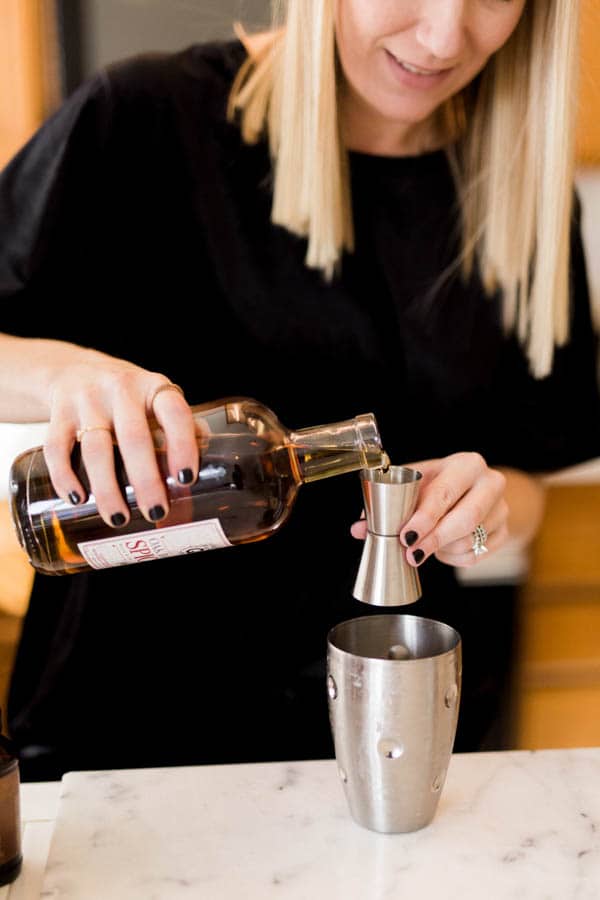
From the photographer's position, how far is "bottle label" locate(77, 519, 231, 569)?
0.84m

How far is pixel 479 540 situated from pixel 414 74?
0.56 metres

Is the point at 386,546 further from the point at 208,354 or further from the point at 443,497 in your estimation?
the point at 208,354

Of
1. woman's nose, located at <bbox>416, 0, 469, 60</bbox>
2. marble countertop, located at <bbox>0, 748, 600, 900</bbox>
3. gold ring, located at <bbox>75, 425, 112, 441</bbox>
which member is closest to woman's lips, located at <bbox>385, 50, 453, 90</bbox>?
woman's nose, located at <bbox>416, 0, 469, 60</bbox>

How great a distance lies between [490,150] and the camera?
141 cm

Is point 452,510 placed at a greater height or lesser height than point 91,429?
lesser

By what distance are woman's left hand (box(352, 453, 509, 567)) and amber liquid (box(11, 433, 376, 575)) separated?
0.09 metres

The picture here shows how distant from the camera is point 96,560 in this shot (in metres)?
0.87

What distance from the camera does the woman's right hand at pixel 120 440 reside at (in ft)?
2.69

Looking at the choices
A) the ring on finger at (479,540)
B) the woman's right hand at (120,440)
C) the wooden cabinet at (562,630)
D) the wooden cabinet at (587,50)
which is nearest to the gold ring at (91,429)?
the woman's right hand at (120,440)

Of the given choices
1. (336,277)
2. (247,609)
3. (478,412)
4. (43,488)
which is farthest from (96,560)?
(478,412)

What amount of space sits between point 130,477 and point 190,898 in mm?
329

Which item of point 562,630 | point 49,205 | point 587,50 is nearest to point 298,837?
point 49,205

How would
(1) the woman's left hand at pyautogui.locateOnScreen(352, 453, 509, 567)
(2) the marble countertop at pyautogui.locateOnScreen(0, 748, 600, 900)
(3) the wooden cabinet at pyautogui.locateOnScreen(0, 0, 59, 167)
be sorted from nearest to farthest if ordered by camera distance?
1. (2) the marble countertop at pyautogui.locateOnScreen(0, 748, 600, 900)
2. (1) the woman's left hand at pyautogui.locateOnScreen(352, 453, 509, 567)
3. (3) the wooden cabinet at pyautogui.locateOnScreen(0, 0, 59, 167)

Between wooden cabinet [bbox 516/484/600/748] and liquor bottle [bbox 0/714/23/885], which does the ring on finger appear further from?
wooden cabinet [bbox 516/484/600/748]
